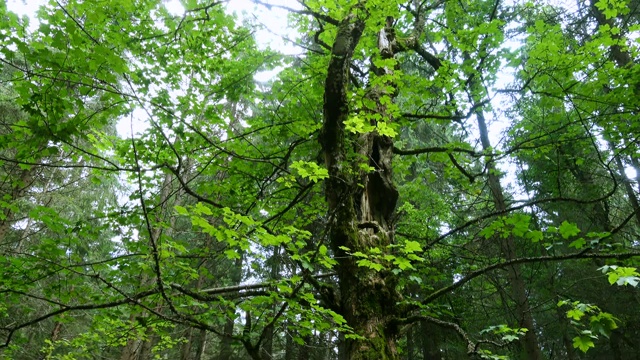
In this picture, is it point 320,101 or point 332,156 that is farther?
point 320,101

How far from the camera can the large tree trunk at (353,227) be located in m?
2.74

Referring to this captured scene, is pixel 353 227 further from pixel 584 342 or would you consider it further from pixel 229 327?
pixel 229 327

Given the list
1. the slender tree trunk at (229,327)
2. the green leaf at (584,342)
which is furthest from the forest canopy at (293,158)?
the slender tree trunk at (229,327)

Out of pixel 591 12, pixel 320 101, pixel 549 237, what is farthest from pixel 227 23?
pixel 591 12

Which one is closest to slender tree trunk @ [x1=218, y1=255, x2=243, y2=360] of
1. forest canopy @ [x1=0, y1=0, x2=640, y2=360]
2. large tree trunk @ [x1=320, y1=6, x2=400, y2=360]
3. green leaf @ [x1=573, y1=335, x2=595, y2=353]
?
forest canopy @ [x1=0, y1=0, x2=640, y2=360]

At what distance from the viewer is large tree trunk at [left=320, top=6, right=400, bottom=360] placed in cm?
274

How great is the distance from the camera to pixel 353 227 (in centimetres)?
311

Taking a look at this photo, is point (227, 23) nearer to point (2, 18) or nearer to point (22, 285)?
point (2, 18)

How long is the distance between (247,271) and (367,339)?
11.9 metres

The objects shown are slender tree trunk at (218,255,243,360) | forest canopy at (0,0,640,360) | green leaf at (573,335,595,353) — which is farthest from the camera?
slender tree trunk at (218,255,243,360)

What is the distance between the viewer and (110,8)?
12.2 ft

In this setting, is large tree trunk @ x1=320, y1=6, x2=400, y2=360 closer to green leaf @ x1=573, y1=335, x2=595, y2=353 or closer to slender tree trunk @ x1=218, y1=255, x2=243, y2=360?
green leaf @ x1=573, y1=335, x2=595, y2=353

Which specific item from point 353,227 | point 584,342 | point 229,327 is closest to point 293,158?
point 353,227

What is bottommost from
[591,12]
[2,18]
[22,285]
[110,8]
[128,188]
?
[22,285]
